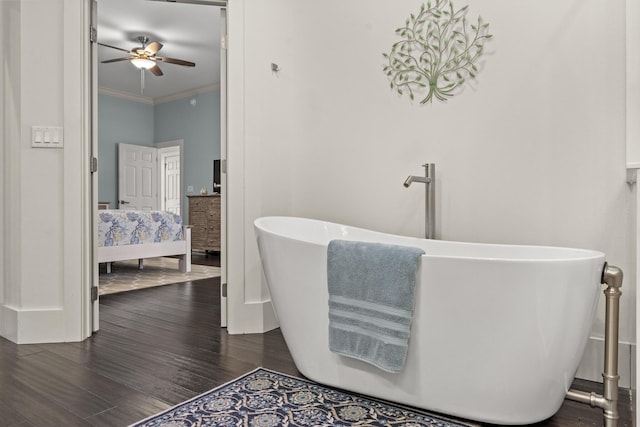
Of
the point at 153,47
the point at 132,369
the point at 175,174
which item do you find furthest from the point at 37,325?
the point at 175,174

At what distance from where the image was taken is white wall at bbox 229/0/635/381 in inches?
72.2

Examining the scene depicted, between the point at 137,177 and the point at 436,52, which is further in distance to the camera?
the point at 137,177

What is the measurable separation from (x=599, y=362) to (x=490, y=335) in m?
0.88

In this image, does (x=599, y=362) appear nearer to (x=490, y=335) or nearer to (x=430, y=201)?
(x=490, y=335)

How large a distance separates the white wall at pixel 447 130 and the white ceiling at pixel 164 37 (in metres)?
2.04

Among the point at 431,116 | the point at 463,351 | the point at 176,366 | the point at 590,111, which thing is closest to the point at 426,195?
the point at 431,116

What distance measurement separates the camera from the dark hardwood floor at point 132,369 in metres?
1.53

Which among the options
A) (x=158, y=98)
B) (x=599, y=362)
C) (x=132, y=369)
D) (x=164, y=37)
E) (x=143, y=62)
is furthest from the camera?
(x=158, y=98)

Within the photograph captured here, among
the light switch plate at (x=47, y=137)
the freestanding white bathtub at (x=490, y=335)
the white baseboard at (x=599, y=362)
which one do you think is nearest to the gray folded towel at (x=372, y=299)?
the freestanding white bathtub at (x=490, y=335)

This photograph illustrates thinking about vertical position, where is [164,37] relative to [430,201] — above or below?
above

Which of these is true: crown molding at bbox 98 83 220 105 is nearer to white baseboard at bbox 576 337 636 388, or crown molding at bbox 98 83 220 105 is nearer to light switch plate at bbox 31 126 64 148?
light switch plate at bbox 31 126 64 148

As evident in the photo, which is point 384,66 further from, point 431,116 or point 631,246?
point 631,246

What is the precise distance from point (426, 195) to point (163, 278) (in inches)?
128

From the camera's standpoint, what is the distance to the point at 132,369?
6.35 feet
